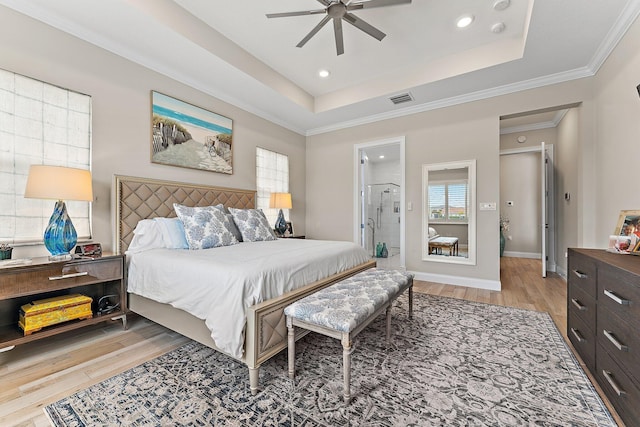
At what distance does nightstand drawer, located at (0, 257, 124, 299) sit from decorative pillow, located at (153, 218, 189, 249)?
0.41m

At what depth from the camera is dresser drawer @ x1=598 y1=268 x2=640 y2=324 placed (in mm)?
1251

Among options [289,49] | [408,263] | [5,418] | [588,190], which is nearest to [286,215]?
[408,263]

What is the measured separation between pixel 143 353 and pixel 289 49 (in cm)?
349

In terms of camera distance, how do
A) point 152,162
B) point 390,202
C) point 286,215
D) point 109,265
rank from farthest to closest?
point 390,202 < point 286,215 < point 152,162 < point 109,265

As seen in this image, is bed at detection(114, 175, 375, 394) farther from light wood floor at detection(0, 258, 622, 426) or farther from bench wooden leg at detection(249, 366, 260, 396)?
light wood floor at detection(0, 258, 622, 426)

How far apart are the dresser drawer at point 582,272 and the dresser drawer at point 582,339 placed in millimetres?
251

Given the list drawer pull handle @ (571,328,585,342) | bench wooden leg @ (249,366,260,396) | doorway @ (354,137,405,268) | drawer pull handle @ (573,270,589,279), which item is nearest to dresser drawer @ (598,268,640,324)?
drawer pull handle @ (573,270,589,279)

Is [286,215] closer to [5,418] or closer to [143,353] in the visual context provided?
[143,353]

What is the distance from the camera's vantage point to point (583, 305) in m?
1.85

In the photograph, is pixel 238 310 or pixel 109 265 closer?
pixel 238 310

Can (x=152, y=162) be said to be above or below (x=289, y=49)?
below

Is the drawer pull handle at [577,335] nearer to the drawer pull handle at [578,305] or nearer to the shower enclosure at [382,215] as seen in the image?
the drawer pull handle at [578,305]

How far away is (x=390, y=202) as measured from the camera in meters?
6.96

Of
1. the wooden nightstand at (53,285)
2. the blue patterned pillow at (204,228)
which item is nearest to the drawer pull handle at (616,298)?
the blue patterned pillow at (204,228)
